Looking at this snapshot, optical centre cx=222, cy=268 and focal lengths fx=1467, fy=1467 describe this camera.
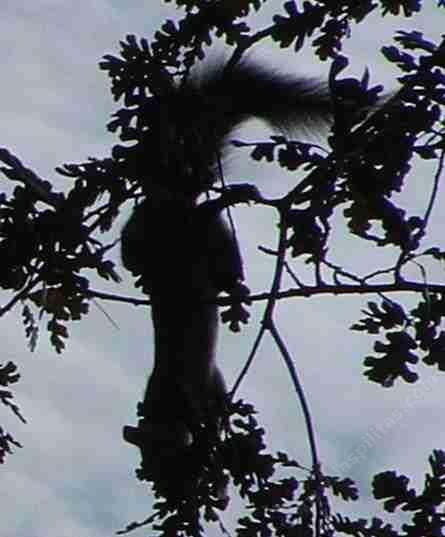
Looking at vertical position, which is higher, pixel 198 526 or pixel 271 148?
pixel 271 148

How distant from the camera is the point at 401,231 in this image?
1.46 metres

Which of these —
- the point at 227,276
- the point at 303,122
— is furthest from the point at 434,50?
the point at 303,122

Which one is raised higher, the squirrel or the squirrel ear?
the squirrel

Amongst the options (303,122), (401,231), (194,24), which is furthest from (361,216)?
(303,122)

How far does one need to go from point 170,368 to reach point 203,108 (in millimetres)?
824

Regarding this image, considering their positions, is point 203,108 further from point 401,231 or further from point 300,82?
point 300,82

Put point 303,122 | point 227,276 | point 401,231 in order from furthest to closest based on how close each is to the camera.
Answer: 1. point 303,122
2. point 227,276
3. point 401,231

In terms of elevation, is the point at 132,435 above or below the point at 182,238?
below

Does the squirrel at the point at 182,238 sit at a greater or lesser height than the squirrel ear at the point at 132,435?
greater

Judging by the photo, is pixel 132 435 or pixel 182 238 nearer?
pixel 132 435

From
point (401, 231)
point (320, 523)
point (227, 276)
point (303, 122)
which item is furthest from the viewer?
point (303, 122)

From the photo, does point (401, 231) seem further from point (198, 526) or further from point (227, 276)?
point (198, 526)

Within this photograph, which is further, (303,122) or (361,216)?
(303,122)

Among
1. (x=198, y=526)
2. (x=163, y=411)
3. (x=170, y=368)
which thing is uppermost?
(x=170, y=368)
